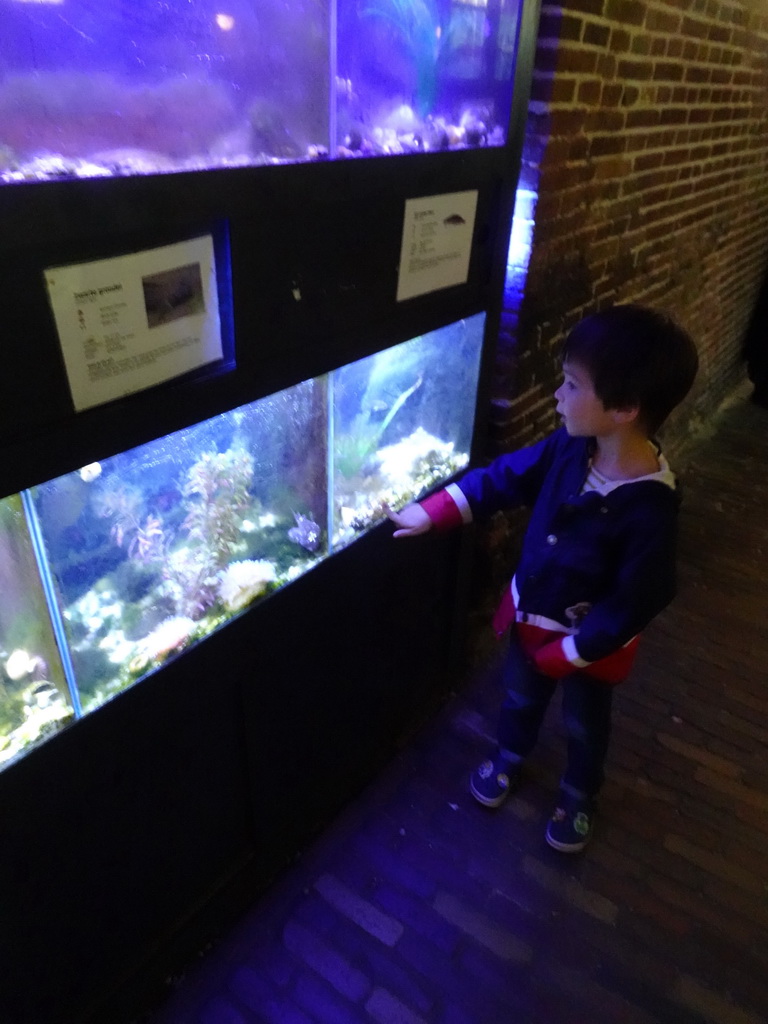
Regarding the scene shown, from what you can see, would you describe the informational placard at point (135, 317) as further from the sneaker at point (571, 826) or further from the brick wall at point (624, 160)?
the sneaker at point (571, 826)

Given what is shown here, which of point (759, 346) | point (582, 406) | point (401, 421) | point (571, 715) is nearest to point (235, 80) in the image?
point (582, 406)

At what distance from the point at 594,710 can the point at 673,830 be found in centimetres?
64

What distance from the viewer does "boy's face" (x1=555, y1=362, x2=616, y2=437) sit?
160 cm

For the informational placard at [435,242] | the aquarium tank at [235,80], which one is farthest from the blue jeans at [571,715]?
the aquarium tank at [235,80]

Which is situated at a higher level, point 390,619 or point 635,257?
point 635,257

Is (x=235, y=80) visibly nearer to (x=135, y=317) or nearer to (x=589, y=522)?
(x=135, y=317)

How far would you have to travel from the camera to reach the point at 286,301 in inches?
57.6

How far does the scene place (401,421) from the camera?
85.1 inches

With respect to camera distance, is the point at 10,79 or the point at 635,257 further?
the point at 635,257

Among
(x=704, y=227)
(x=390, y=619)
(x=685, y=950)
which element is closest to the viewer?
(x=685, y=950)

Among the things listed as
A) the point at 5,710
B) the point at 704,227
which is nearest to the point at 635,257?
the point at 704,227

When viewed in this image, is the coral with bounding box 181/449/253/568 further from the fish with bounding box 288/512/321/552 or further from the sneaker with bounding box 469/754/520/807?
the sneaker with bounding box 469/754/520/807

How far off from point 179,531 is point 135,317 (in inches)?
19.8

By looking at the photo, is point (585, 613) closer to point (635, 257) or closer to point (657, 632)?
point (657, 632)
